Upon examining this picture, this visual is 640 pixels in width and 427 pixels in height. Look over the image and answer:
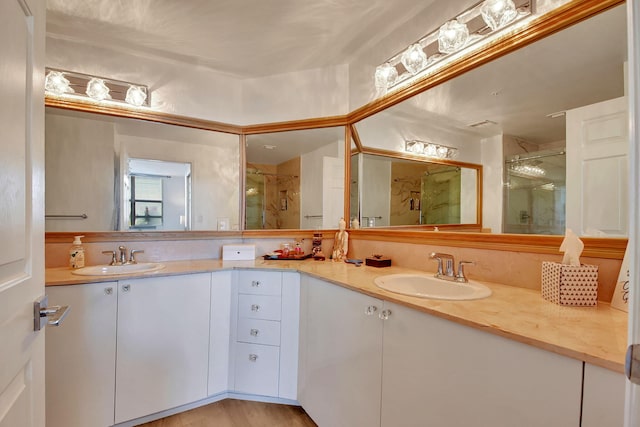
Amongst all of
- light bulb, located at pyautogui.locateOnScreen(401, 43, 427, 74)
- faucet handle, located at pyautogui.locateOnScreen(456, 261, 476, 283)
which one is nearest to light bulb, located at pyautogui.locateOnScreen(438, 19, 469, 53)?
light bulb, located at pyautogui.locateOnScreen(401, 43, 427, 74)

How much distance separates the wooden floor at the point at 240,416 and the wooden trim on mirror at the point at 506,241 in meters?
1.19

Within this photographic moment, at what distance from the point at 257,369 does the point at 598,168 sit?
1891 millimetres

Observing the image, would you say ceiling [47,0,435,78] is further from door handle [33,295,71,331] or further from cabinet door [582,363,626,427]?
cabinet door [582,363,626,427]

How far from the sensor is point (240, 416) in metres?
1.63

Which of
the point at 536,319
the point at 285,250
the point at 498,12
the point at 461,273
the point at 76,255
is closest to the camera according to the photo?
the point at 536,319

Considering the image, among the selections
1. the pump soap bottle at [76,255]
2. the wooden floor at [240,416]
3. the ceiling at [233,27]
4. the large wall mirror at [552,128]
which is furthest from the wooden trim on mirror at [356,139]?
the pump soap bottle at [76,255]

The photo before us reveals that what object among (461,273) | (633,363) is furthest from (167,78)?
(633,363)

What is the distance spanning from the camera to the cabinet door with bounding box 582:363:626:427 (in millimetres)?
556

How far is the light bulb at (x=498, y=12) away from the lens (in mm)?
1166

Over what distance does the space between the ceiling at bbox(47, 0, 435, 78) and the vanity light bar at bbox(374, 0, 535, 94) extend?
21 cm

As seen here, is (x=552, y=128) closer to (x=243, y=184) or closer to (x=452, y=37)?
(x=452, y=37)

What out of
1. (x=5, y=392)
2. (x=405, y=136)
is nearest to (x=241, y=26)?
(x=405, y=136)

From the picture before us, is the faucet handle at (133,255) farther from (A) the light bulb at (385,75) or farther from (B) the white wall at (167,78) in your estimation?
(A) the light bulb at (385,75)

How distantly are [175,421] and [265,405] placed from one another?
505mm
